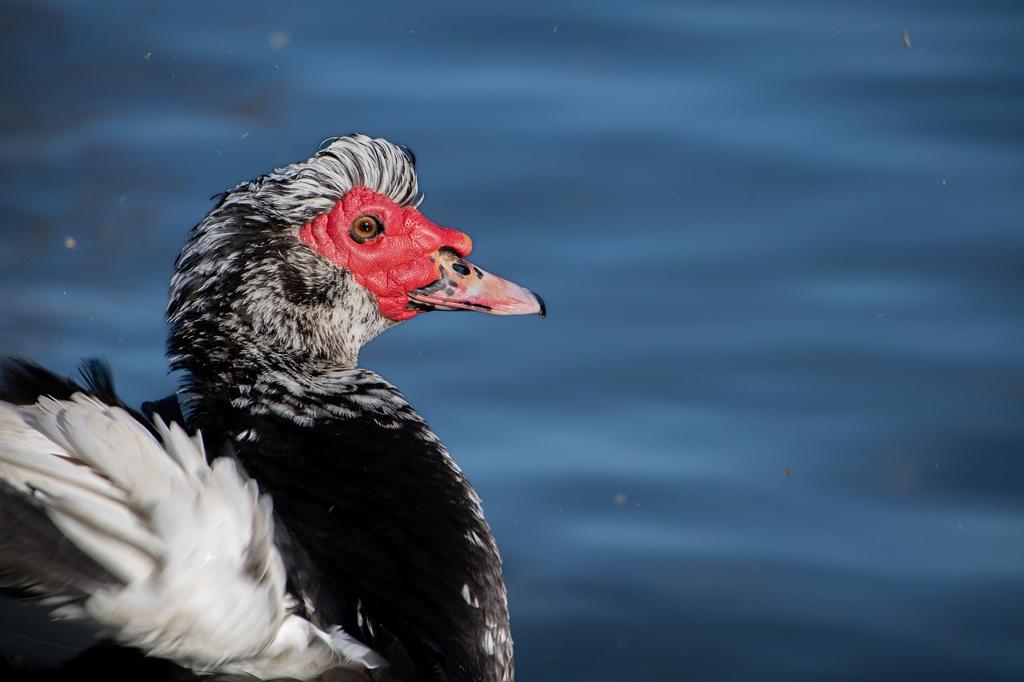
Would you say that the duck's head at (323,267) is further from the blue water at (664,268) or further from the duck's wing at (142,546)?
the duck's wing at (142,546)

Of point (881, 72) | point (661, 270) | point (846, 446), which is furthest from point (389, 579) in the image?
point (881, 72)

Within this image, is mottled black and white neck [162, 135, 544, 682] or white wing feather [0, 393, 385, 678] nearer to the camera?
white wing feather [0, 393, 385, 678]

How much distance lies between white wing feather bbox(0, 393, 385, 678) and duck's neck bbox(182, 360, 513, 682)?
229 mm

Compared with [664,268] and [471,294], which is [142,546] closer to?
[471,294]

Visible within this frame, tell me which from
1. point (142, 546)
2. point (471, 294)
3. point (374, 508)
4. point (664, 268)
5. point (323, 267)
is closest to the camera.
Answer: point (142, 546)

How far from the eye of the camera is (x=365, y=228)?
14.5 feet

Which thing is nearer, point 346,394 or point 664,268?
point 346,394

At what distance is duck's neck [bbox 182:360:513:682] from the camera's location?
11.7ft

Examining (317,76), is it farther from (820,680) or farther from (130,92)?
(820,680)

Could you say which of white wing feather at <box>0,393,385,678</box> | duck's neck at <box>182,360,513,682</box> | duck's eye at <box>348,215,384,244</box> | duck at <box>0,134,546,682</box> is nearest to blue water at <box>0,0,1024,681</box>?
duck's neck at <box>182,360,513,682</box>

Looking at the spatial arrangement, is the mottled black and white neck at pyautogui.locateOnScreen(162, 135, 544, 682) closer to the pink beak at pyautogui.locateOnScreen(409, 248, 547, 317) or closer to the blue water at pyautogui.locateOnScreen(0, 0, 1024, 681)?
the pink beak at pyautogui.locateOnScreen(409, 248, 547, 317)

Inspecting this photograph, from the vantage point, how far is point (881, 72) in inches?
285

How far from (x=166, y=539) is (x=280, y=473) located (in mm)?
795

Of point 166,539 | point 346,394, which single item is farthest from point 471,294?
point 166,539
